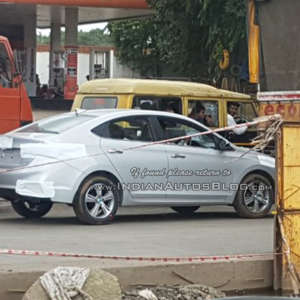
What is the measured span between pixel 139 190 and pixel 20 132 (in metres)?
1.91

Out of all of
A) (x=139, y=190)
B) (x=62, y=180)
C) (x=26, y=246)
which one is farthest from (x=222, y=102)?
(x=26, y=246)

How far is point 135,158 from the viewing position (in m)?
12.4

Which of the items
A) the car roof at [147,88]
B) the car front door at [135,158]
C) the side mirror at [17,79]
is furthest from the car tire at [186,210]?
the side mirror at [17,79]

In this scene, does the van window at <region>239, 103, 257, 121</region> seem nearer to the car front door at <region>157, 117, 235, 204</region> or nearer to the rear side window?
the rear side window

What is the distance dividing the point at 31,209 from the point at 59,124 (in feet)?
4.79

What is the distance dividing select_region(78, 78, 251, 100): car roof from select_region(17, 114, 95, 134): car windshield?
268cm

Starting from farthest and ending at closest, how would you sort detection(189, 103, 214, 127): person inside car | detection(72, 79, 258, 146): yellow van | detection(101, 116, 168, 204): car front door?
detection(189, 103, 214, 127): person inside car → detection(72, 79, 258, 146): yellow van → detection(101, 116, 168, 204): car front door

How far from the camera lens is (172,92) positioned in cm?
1562

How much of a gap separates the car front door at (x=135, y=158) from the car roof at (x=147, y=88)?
2597 millimetres

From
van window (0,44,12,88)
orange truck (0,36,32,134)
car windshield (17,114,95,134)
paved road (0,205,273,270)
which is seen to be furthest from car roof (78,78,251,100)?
car windshield (17,114,95,134)

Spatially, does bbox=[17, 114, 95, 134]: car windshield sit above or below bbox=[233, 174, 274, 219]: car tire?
above

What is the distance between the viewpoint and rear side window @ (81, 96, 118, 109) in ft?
50.5

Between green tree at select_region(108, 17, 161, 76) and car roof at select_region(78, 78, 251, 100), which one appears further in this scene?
green tree at select_region(108, 17, 161, 76)

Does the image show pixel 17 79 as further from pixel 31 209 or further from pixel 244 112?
pixel 244 112
